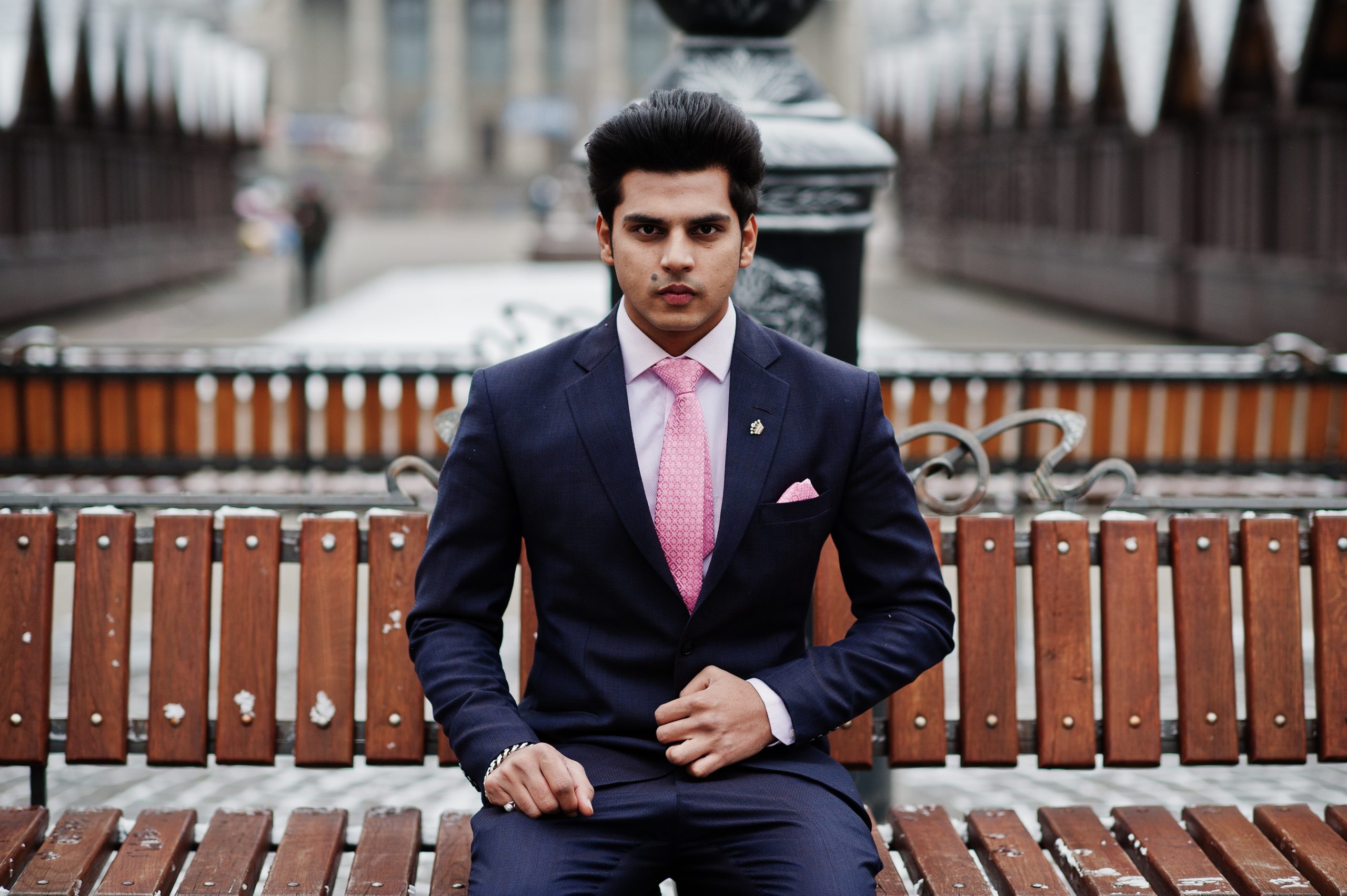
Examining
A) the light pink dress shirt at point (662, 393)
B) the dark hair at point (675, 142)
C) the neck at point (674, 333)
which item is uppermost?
the dark hair at point (675, 142)

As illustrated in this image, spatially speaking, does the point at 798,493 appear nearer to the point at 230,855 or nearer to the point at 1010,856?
the point at 1010,856

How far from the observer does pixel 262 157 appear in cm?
8044

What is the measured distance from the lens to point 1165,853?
3.03 metres

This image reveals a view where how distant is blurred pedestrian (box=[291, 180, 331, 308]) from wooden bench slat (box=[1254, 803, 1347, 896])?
2095 centimetres

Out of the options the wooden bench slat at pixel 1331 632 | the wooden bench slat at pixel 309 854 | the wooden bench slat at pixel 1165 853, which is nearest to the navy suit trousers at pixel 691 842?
the wooden bench slat at pixel 309 854

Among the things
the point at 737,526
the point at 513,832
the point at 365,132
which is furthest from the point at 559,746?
the point at 365,132

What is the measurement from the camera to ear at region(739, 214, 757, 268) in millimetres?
2631

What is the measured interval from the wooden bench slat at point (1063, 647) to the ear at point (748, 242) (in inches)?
40.4

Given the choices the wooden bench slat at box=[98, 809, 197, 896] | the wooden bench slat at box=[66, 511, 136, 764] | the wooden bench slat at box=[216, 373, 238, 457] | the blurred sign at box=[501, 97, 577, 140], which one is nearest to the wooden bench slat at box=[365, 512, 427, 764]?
the wooden bench slat at box=[98, 809, 197, 896]

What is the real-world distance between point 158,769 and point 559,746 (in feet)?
8.59

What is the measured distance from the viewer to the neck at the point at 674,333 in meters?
2.62

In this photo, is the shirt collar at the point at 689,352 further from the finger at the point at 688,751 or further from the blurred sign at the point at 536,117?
the blurred sign at the point at 536,117

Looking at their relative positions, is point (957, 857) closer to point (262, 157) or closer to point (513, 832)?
point (513, 832)

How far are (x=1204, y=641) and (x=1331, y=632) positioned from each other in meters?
0.28
